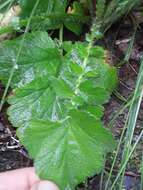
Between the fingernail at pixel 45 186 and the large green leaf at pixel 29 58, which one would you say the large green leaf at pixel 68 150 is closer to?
the fingernail at pixel 45 186

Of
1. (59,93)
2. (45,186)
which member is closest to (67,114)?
(59,93)

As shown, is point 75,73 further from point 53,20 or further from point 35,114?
point 53,20

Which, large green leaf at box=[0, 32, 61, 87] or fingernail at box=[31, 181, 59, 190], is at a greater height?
large green leaf at box=[0, 32, 61, 87]

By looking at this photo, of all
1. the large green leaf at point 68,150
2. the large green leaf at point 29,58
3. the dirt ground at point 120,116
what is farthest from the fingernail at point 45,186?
the large green leaf at point 29,58

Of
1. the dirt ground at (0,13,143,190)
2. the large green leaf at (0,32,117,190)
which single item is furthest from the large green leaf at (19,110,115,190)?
the dirt ground at (0,13,143,190)

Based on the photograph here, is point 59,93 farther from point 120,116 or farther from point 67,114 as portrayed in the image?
point 120,116

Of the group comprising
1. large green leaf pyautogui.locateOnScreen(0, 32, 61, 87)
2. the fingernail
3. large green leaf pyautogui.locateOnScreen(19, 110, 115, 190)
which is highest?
large green leaf pyautogui.locateOnScreen(0, 32, 61, 87)

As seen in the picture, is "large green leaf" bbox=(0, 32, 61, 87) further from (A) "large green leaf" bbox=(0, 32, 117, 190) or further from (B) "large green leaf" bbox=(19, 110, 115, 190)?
(B) "large green leaf" bbox=(19, 110, 115, 190)

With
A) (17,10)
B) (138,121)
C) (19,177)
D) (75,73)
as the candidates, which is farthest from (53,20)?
(19,177)
